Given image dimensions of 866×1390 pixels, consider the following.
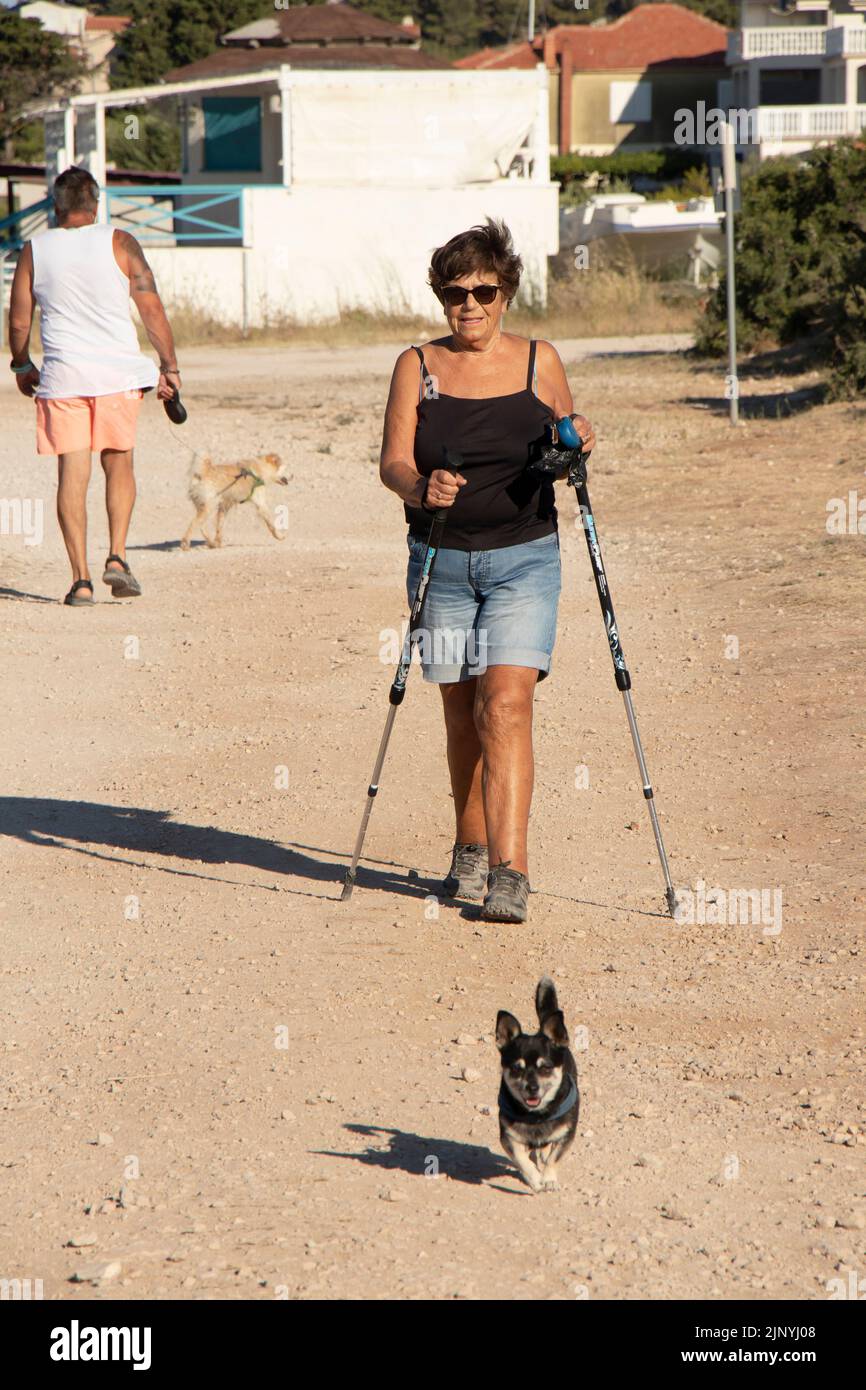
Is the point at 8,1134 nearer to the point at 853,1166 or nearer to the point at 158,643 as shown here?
the point at 853,1166

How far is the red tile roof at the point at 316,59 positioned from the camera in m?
41.2

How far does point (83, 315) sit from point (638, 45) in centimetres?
6632

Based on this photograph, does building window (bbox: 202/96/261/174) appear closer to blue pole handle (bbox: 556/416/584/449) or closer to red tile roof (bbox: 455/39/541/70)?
red tile roof (bbox: 455/39/541/70)

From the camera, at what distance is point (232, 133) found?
130ft

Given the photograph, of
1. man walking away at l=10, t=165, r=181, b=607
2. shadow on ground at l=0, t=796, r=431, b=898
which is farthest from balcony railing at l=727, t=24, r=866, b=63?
shadow on ground at l=0, t=796, r=431, b=898

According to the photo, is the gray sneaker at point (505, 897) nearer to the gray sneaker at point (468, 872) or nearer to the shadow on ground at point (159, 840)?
the gray sneaker at point (468, 872)

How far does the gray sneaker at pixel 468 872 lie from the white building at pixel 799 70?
158ft

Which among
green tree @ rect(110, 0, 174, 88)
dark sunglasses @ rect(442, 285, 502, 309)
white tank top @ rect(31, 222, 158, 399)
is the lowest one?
dark sunglasses @ rect(442, 285, 502, 309)

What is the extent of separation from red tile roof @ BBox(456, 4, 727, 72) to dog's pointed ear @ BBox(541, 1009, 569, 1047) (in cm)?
6972

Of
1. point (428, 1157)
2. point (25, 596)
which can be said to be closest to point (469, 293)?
point (428, 1157)

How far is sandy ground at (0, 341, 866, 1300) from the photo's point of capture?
3648mm

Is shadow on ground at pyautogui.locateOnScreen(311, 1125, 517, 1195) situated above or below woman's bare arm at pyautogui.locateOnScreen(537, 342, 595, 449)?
below

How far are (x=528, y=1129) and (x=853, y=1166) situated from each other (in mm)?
774

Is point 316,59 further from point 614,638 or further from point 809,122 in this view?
point 614,638
